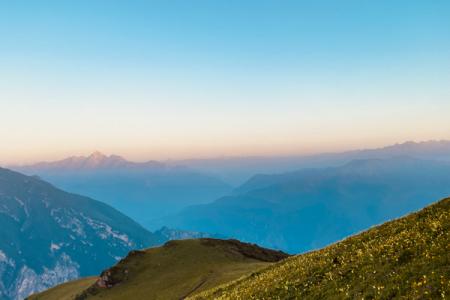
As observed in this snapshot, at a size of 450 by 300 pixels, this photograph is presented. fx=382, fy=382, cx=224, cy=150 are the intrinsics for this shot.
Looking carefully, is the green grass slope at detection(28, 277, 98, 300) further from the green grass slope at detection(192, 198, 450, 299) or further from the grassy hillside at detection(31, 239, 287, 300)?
the green grass slope at detection(192, 198, 450, 299)

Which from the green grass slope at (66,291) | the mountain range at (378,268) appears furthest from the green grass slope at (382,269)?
the green grass slope at (66,291)

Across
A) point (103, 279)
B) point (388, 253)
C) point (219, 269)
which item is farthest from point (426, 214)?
point (103, 279)

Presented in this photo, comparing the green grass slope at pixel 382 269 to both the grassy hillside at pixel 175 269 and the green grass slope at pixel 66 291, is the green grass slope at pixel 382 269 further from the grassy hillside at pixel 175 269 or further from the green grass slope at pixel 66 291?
the green grass slope at pixel 66 291

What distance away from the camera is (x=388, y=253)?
25250 millimetres

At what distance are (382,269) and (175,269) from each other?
261 feet

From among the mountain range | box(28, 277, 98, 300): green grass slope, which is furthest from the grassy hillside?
the mountain range

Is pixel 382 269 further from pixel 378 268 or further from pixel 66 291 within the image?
pixel 66 291

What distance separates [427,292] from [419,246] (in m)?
6.96

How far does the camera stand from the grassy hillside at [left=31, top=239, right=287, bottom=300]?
79562 mm

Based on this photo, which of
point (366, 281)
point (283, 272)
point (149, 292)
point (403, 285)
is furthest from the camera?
point (149, 292)

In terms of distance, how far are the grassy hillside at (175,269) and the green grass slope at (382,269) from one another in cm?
3970

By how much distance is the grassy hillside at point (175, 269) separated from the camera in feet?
261

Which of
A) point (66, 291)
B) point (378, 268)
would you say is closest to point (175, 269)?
point (66, 291)

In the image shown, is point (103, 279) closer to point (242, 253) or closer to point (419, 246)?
point (242, 253)
